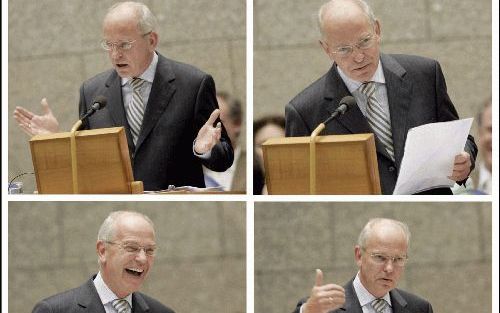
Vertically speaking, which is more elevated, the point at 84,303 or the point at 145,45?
the point at 145,45

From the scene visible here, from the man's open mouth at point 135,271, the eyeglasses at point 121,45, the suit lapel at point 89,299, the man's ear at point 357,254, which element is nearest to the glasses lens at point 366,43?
the man's ear at point 357,254

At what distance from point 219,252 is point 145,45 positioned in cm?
121

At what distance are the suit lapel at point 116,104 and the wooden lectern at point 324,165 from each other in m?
0.89

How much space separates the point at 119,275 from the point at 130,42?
4.20 ft

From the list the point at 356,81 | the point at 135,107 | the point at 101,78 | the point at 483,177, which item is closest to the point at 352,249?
the point at 483,177

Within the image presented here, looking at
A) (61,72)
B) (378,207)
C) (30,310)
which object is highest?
(61,72)

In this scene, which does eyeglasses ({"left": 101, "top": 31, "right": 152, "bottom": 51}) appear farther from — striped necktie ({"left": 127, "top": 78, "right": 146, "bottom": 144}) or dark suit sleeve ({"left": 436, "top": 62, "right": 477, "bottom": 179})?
dark suit sleeve ({"left": 436, "top": 62, "right": 477, "bottom": 179})

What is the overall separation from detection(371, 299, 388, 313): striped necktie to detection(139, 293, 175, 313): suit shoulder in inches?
43.9

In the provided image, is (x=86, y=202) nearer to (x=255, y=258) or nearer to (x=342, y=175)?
(x=255, y=258)

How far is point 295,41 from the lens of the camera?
757 cm

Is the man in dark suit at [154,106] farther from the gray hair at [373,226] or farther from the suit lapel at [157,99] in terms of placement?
the gray hair at [373,226]

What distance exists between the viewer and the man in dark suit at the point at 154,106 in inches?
300

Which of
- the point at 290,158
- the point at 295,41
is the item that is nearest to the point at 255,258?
the point at 290,158

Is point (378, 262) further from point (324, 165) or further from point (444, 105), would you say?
point (444, 105)
